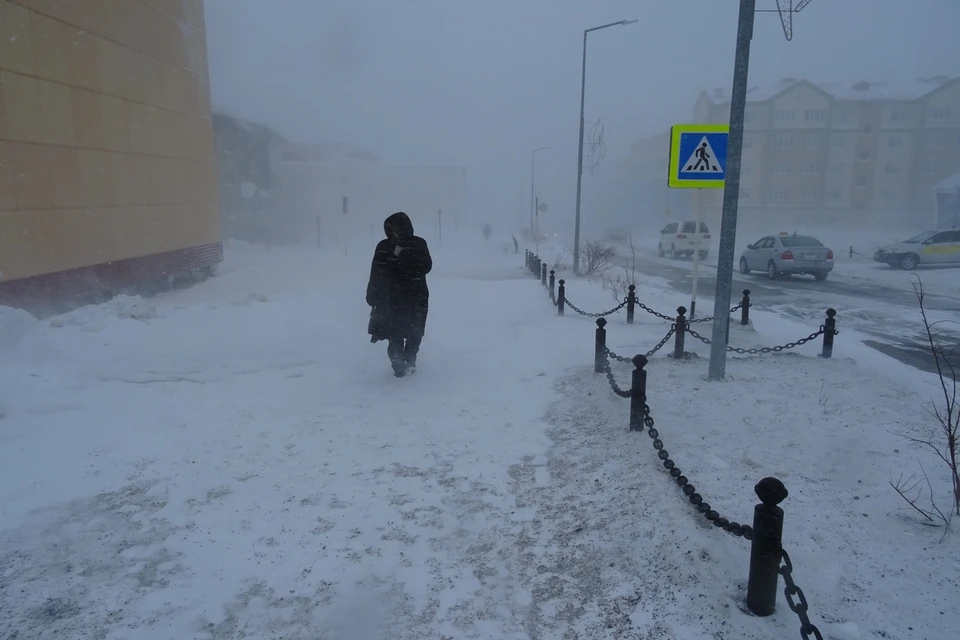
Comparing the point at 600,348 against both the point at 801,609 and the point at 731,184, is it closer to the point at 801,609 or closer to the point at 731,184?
the point at 731,184

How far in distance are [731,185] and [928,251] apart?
2237 cm

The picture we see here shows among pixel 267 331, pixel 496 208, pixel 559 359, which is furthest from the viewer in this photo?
pixel 496 208

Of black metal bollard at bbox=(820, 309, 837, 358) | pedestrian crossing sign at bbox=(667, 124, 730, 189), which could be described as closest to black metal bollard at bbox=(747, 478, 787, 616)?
pedestrian crossing sign at bbox=(667, 124, 730, 189)

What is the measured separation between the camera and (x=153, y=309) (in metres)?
11.2

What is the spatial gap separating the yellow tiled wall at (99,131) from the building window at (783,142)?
2034 inches

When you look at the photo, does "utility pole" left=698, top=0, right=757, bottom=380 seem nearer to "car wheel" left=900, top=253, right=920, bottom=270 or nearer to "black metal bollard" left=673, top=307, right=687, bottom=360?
"black metal bollard" left=673, top=307, right=687, bottom=360

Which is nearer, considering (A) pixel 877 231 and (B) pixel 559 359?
(B) pixel 559 359

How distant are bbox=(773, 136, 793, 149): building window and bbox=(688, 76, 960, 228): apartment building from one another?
0.30ft

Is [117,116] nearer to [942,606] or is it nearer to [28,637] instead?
[28,637]

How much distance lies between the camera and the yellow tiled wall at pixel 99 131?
1055 centimetres

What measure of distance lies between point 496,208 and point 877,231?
105 metres

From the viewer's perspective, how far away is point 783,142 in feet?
180

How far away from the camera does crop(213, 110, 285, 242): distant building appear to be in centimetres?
4181

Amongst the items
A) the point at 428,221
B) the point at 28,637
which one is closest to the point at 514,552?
the point at 28,637
